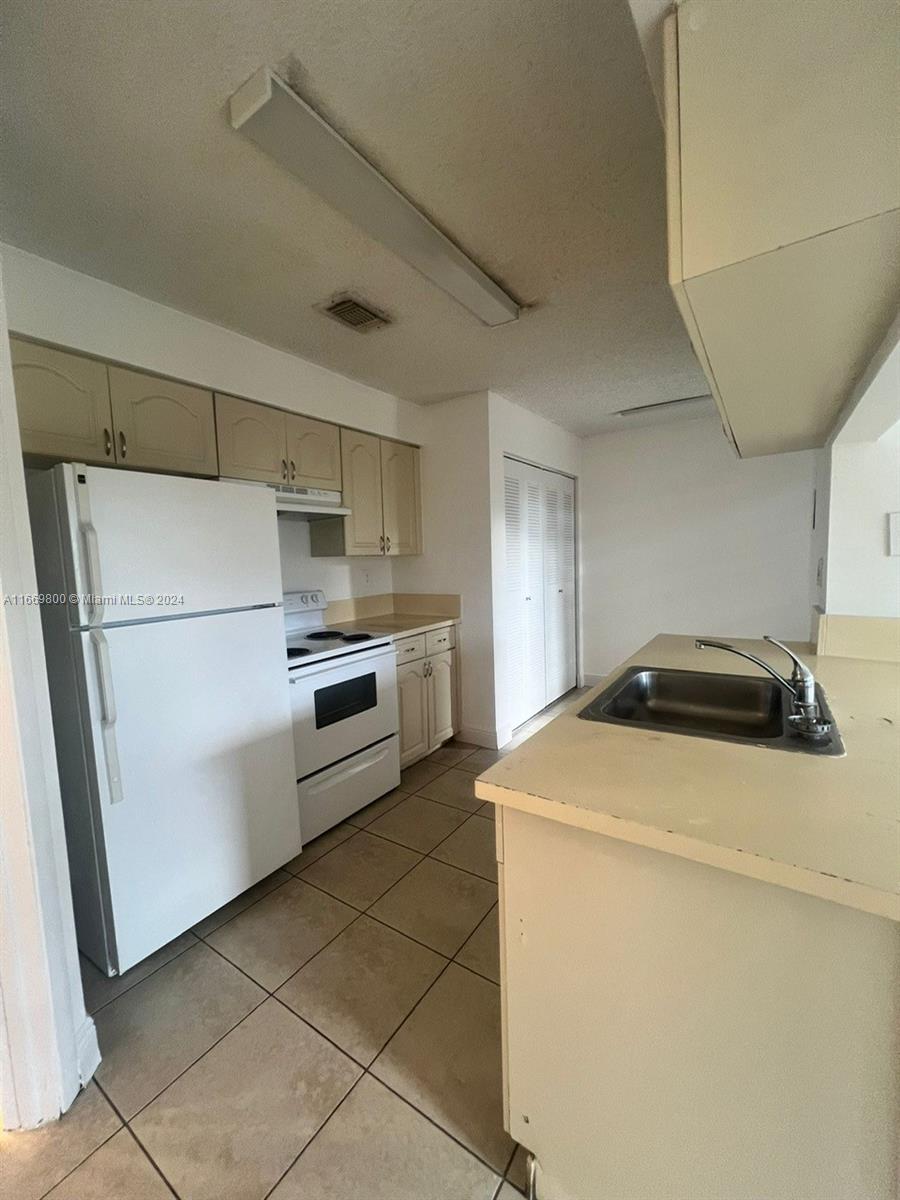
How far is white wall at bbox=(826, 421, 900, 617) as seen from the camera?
1559mm

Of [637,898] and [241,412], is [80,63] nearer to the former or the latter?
[241,412]

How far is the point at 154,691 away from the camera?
5.14 feet

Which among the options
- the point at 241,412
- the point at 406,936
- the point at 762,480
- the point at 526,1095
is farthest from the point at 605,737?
the point at 762,480

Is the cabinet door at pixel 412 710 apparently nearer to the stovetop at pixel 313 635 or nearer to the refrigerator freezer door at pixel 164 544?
the stovetop at pixel 313 635

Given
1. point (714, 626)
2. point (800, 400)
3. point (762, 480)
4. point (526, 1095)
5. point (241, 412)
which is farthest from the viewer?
point (714, 626)

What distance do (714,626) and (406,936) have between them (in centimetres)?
354

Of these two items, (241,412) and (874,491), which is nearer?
(874,491)

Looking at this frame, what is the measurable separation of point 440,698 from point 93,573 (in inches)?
86.0

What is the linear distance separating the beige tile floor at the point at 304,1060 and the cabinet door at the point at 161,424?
6.18ft

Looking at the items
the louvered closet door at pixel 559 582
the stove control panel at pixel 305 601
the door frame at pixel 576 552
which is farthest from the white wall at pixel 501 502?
the stove control panel at pixel 305 601

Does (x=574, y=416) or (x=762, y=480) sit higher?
(x=574, y=416)

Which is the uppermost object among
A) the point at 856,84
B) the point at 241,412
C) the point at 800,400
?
the point at 241,412

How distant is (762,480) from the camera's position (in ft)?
12.3

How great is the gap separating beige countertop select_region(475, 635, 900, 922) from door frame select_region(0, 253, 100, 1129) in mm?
1112
